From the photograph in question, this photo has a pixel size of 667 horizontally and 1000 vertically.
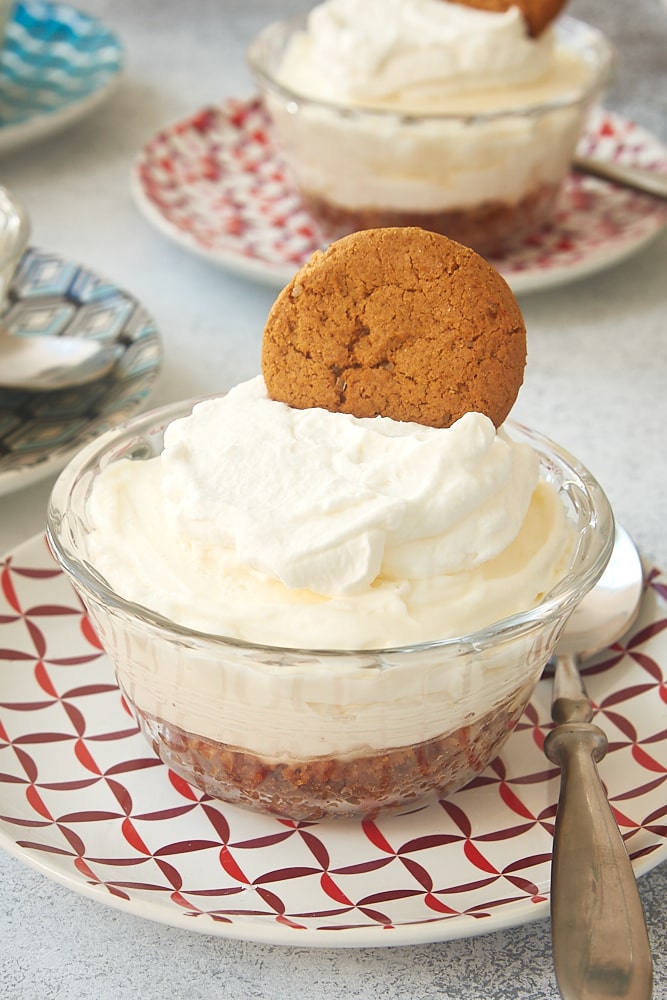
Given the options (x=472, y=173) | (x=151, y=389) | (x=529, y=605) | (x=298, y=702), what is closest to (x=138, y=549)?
(x=298, y=702)

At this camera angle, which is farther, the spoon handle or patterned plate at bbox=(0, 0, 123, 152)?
patterned plate at bbox=(0, 0, 123, 152)

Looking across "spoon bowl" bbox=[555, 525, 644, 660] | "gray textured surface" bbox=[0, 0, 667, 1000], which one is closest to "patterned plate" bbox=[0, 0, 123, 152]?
"gray textured surface" bbox=[0, 0, 667, 1000]

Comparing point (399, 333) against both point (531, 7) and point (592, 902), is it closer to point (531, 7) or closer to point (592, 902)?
point (592, 902)

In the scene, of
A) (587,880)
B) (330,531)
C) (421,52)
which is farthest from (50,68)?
(587,880)

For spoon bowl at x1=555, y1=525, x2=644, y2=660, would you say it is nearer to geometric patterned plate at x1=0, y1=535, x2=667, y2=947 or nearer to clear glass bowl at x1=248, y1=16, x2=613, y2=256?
geometric patterned plate at x1=0, y1=535, x2=667, y2=947

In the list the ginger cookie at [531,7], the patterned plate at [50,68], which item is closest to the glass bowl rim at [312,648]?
the ginger cookie at [531,7]

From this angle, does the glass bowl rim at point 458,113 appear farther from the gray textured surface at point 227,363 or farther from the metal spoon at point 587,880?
the metal spoon at point 587,880

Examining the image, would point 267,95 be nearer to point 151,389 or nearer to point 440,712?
point 151,389
